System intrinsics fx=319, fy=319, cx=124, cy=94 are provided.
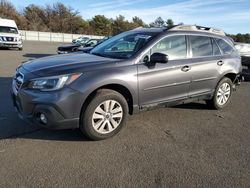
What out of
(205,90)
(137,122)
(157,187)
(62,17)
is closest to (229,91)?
(205,90)

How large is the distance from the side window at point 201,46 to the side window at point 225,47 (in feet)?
1.18

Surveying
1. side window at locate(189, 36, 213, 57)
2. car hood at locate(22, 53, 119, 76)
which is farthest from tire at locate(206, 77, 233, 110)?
car hood at locate(22, 53, 119, 76)

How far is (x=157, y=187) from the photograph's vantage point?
3520mm

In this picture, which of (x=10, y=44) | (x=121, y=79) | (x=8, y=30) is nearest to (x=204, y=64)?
(x=121, y=79)

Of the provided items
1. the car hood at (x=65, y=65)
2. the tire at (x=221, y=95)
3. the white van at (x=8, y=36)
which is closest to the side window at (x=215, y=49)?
the tire at (x=221, y=95)

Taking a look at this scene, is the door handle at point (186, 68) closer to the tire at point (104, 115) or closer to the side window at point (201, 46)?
the side window at point (201, 46)

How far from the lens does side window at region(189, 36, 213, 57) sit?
6.15 metres

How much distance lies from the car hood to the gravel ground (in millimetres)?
1021

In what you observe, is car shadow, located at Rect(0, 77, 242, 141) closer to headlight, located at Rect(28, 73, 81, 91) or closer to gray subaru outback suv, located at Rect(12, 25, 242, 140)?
gray subaru outback suv, located at Rect(12, 25, 242, 140)

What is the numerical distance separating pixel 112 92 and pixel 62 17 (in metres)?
76.2

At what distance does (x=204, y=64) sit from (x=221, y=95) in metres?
1.05

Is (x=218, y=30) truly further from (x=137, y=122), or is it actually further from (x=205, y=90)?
(x=137, y=122)

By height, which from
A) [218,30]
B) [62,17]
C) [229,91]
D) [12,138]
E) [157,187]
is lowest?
[157,187]

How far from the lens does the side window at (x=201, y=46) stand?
6.15 metres
